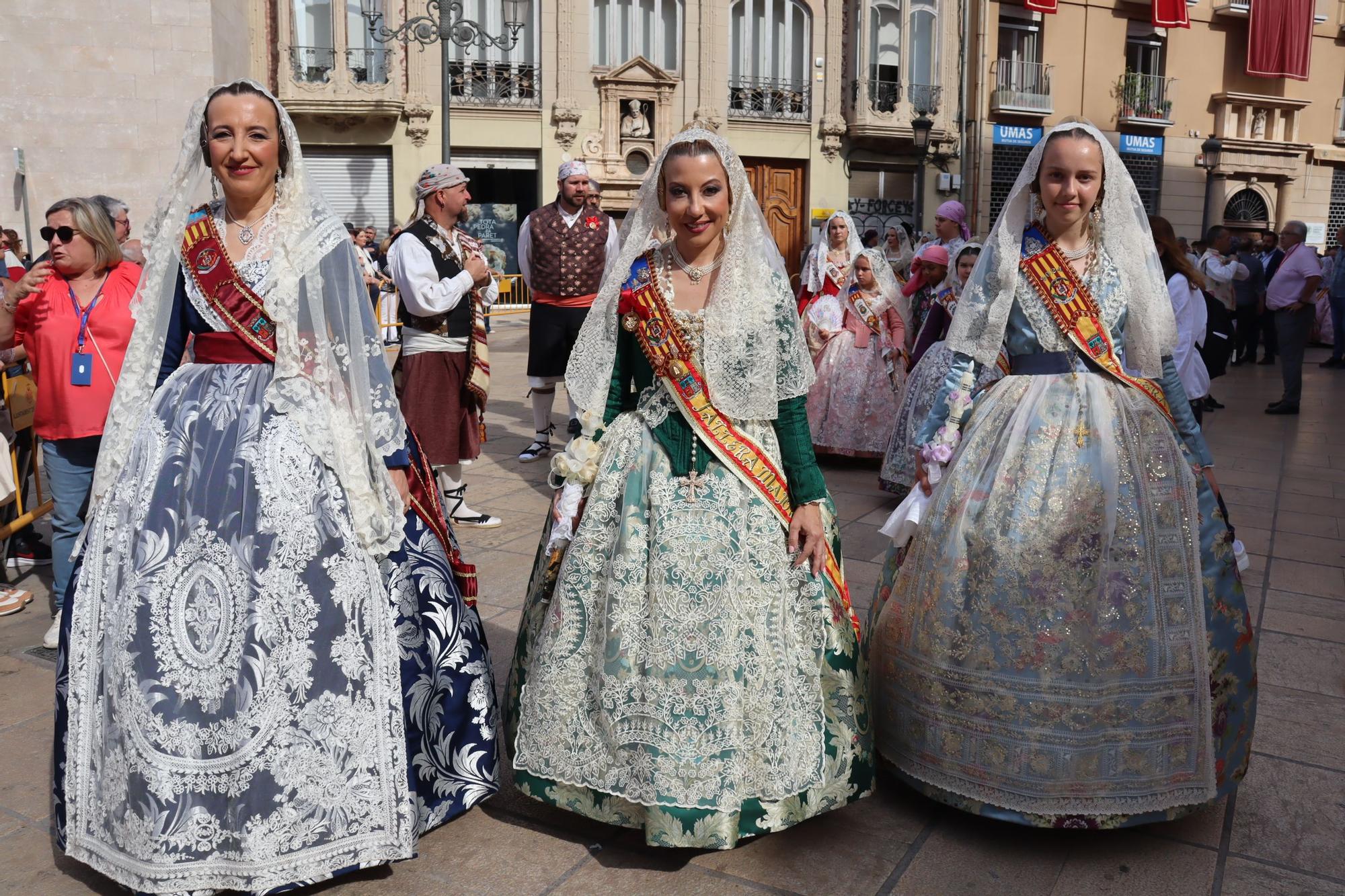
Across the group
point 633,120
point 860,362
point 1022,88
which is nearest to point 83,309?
point 860,362

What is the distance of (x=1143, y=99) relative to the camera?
27.2 meters

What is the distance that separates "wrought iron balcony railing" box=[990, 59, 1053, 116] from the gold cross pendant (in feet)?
82.7

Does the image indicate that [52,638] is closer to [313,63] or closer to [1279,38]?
[313,63]

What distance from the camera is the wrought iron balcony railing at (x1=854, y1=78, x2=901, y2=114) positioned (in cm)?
2488

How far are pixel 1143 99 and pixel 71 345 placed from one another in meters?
27.6

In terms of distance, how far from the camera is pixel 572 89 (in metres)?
22.9

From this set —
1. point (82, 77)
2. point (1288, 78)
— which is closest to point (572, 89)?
point (82, 77)

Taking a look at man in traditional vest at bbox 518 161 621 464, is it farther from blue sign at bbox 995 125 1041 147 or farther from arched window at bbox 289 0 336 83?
blue sign at bbox 995 125 1041 147

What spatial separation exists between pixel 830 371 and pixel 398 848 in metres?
5.92

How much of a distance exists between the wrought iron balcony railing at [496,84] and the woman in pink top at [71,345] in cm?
1884

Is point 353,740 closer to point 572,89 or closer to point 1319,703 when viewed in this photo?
point 1319,703

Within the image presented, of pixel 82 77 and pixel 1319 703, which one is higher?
pixel 82 77

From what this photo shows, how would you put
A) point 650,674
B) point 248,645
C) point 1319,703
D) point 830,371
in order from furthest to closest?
1. point 830,371
2. point 1319,703
3. point 650,674
4. point 248,645

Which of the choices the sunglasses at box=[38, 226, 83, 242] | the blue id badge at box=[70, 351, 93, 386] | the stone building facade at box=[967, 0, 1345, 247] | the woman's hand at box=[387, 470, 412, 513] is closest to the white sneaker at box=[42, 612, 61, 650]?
the blue id badge at box=[70, 351, 93, 386]
